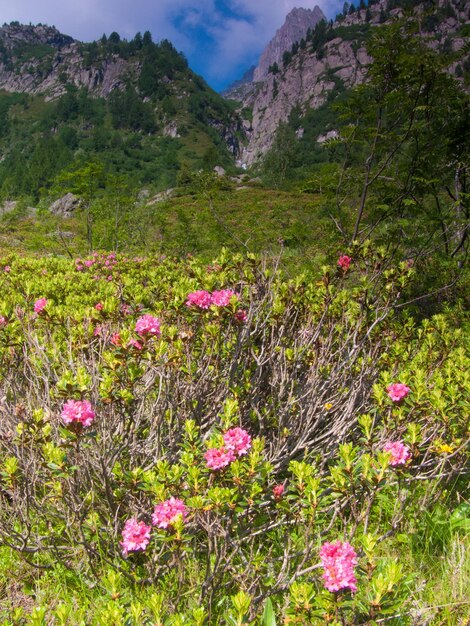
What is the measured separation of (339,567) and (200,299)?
1297mm

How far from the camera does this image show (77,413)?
1506 mm

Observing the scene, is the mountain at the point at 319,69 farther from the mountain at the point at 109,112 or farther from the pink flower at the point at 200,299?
the pink flower at the point at 200,299

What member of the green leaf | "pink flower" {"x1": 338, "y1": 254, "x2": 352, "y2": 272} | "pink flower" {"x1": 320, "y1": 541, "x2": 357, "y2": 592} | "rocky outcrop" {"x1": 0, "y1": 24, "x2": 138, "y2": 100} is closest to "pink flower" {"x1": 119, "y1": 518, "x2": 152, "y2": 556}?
the green leaf

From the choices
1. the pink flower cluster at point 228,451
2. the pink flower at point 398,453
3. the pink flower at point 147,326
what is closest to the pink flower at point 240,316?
the pink flower at point 147,326

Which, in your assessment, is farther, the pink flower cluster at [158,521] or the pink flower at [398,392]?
the pink flower at [398,392]

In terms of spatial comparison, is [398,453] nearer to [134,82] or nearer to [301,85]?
[301,85]

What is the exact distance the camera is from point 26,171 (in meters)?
82.5

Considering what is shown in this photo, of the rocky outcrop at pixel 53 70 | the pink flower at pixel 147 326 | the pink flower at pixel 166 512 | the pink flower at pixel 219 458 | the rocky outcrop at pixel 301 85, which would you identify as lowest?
the pink flower at pixel 166 512

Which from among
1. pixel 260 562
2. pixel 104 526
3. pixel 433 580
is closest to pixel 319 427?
pixel 433 580

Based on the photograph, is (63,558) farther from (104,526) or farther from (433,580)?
(433,580)

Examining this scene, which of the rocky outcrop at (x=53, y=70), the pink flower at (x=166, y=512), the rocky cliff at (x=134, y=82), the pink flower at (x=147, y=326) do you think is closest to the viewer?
the pink flower at (x=166, y=512)

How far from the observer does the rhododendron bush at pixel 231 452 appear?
4.83ft

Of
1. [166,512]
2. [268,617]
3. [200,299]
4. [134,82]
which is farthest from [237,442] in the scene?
[134,82]

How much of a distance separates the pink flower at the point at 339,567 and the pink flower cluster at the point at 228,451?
424mm
